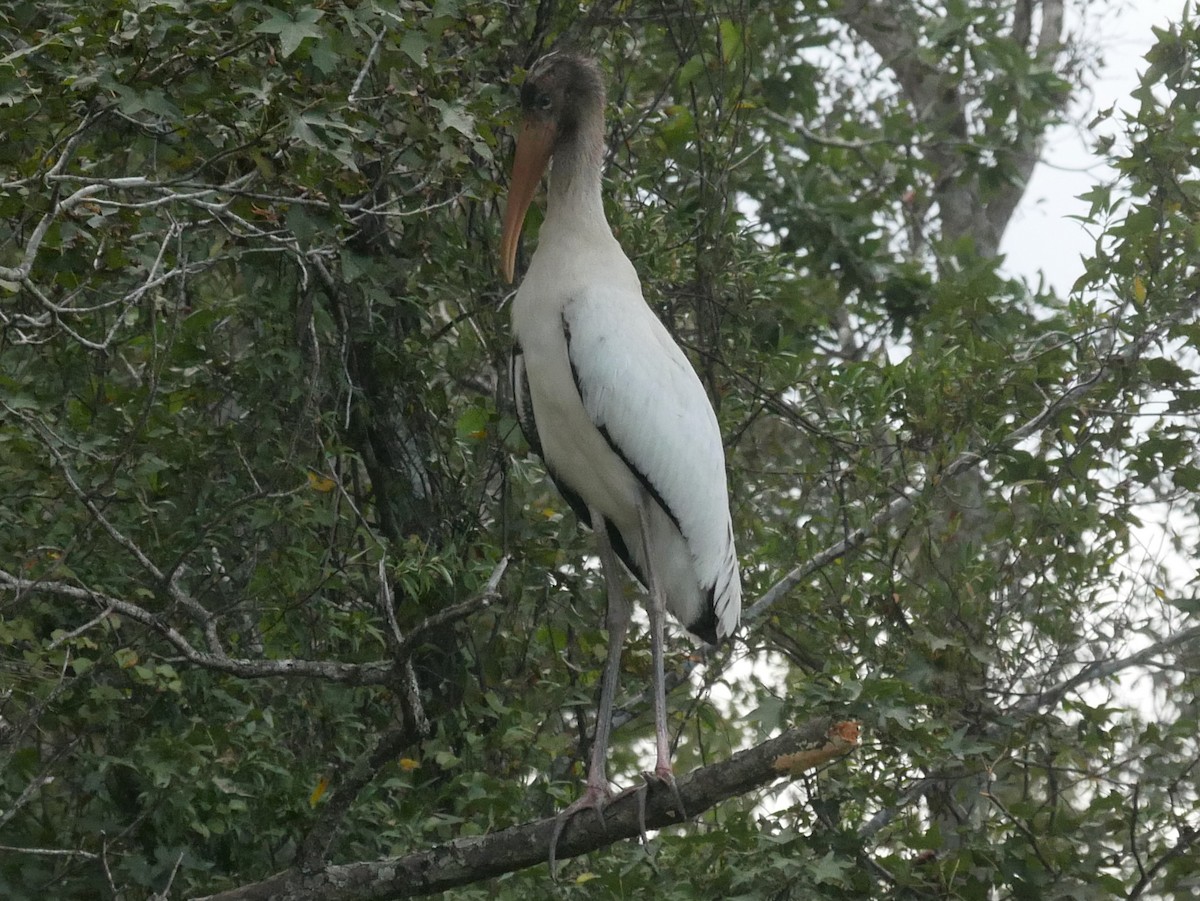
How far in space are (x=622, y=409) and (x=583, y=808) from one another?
105cm

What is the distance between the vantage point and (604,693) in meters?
4.23

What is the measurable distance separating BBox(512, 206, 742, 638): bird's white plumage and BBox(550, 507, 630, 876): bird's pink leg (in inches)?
5.0

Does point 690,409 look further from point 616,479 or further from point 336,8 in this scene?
point 336,8

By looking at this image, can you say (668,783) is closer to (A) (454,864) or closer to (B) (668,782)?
(B) (668,782)

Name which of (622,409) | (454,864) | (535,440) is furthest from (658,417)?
(454,864)

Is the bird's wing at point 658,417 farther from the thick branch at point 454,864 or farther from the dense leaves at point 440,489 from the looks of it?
the thick branch at point 454,864

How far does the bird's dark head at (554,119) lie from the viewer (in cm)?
443

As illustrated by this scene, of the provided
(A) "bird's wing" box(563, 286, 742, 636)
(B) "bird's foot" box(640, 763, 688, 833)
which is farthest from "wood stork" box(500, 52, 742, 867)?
(B) "bird's foot" box(640, 763, 688, 833)

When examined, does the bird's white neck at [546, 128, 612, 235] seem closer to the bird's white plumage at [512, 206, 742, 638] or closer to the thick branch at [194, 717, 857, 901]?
the bird's white plumage at [512, 206, 742, 638]

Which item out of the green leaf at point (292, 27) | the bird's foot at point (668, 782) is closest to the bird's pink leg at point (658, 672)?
the bird's foot at point (668, 782)

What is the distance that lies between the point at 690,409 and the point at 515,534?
0.68 m

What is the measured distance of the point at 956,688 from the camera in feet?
13.9

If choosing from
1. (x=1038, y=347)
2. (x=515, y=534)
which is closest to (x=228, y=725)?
(x=515, y=534)

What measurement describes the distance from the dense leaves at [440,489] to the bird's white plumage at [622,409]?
26cm
